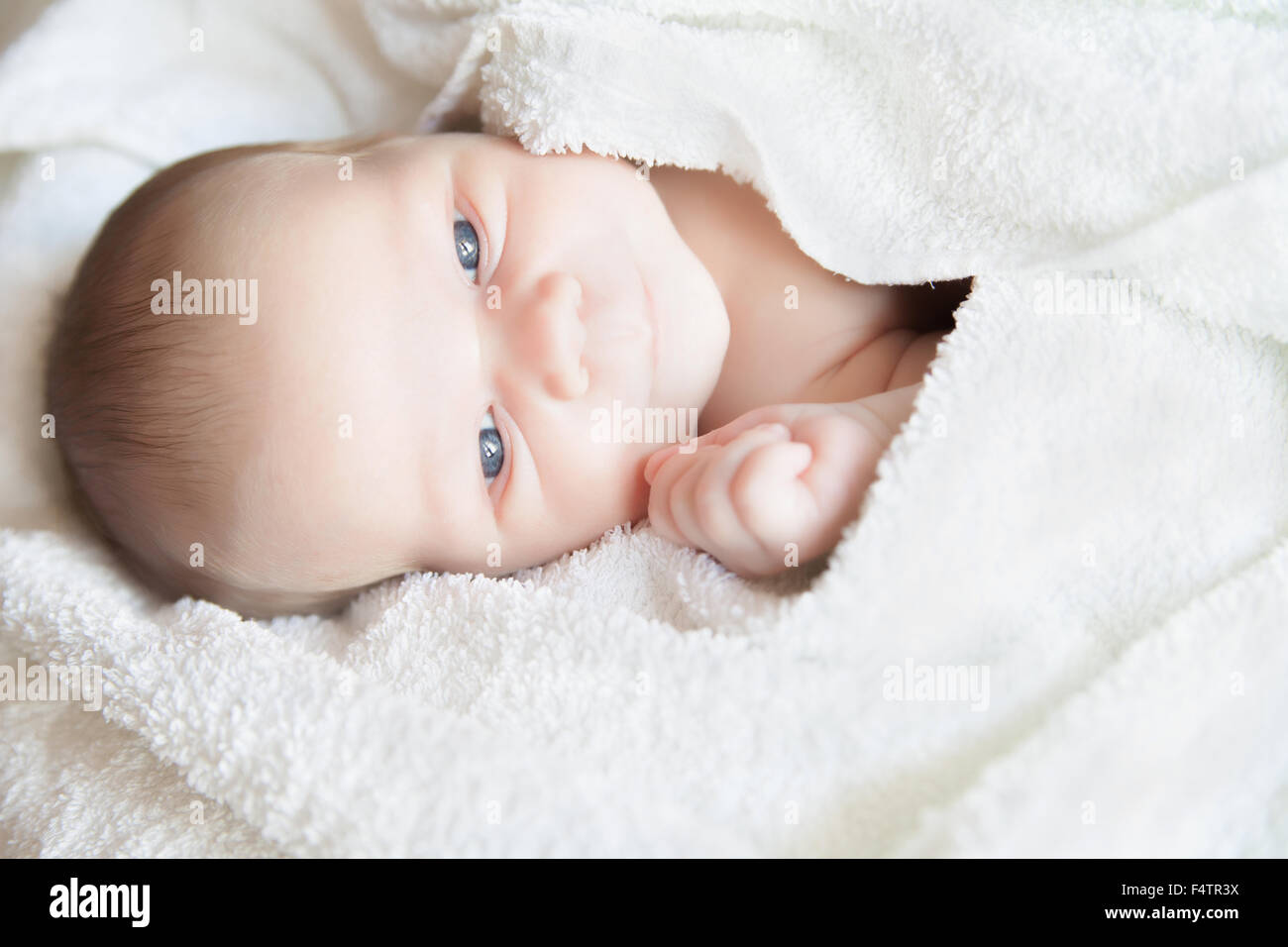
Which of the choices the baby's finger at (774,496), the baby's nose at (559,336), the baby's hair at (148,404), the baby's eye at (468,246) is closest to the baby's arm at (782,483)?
the baby's finger at (774,496)

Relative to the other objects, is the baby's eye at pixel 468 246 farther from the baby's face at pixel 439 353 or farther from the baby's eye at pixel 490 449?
the baby's eye at pixel 490 449

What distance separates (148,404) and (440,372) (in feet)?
1.13

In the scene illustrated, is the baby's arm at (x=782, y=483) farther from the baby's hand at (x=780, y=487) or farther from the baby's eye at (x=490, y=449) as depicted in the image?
the baby's eye at (x=490, y=449)

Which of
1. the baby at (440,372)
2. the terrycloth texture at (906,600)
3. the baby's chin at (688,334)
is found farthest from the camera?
the baby's chin at (688,334)

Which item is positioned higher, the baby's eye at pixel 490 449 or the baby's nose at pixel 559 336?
the baby's nose at pixel 559 336

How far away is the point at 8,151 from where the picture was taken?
1519 mm

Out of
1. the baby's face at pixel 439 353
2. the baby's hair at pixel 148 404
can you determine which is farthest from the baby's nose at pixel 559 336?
the baby's hair at pixel 148 404

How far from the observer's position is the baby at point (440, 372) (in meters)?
1.07

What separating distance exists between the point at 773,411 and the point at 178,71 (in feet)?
3.97

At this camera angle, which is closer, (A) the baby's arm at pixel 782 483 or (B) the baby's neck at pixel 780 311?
(A) the baby's arm at pixel 782 483

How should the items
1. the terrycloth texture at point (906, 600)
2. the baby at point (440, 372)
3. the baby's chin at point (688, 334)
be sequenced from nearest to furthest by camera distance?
the terrycloth texture at point (906, 600) → the baby at point (440, 372) → the baby's chin at point (688, 334)

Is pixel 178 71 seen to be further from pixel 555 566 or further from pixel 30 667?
pixel 555 566

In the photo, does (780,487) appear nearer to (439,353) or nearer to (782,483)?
(782,483)
